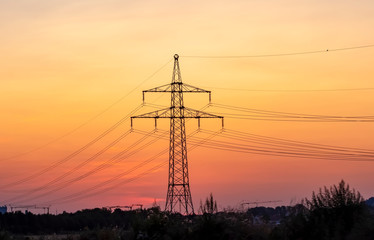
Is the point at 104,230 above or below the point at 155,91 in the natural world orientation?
below

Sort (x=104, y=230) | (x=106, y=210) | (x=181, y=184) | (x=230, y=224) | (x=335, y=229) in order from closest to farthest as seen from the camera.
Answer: (x=335, y=229) → (x=230, y=224) → (x=104, y=230) → (x=181, y=184) → (x=106, y=210)

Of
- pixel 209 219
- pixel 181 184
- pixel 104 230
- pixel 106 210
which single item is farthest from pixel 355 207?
pixel 106 210

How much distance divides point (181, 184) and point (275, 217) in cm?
4233

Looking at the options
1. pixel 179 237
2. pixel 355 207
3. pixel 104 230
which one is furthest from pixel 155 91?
pixel 355 207

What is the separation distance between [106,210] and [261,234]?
93.2 meters

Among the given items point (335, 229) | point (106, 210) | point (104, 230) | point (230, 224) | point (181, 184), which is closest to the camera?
point (335, 229)

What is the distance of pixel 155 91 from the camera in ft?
284

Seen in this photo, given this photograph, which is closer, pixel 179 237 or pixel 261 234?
pixel 261 234

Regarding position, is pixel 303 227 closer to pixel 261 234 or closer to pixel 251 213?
pixel 261 234

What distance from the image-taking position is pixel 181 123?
87.2 m

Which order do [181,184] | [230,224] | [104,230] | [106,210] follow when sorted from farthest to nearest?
[106,210]
[181,184]
[104,230]
[230,224]

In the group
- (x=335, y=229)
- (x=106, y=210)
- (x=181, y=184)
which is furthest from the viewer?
(x=106, y=210)

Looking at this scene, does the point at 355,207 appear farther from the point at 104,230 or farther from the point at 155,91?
the point at 155,91

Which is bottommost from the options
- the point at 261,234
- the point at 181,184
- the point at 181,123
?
the point at 261,234
